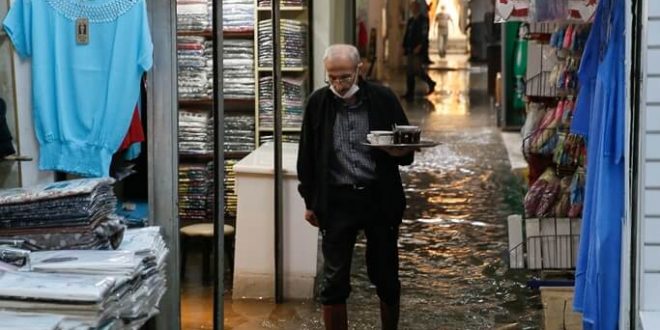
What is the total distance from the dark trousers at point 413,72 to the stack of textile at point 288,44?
14693mm

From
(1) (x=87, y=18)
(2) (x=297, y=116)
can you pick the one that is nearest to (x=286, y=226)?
(2) (x=297, y=116)

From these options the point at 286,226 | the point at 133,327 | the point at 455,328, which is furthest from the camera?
the point at 286,226

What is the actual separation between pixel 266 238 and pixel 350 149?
73.7 inches

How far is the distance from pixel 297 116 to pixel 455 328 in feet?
8.11

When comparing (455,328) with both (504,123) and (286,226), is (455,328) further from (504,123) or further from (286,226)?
(504,123)

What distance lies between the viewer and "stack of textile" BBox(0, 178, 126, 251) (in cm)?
445

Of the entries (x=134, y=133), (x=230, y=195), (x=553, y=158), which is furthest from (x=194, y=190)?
(x=553, y=158)

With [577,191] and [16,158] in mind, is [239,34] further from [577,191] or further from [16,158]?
[16,158]

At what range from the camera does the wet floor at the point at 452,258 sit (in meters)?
7.75

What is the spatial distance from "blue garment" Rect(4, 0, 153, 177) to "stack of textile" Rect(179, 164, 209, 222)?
183 cm

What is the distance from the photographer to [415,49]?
24297 mm

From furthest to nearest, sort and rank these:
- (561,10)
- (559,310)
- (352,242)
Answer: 1. (559,310)
2. (561,10)
3. (352,242)

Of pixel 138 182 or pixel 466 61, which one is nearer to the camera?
pixel 138 182

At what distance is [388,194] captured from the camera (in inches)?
250
